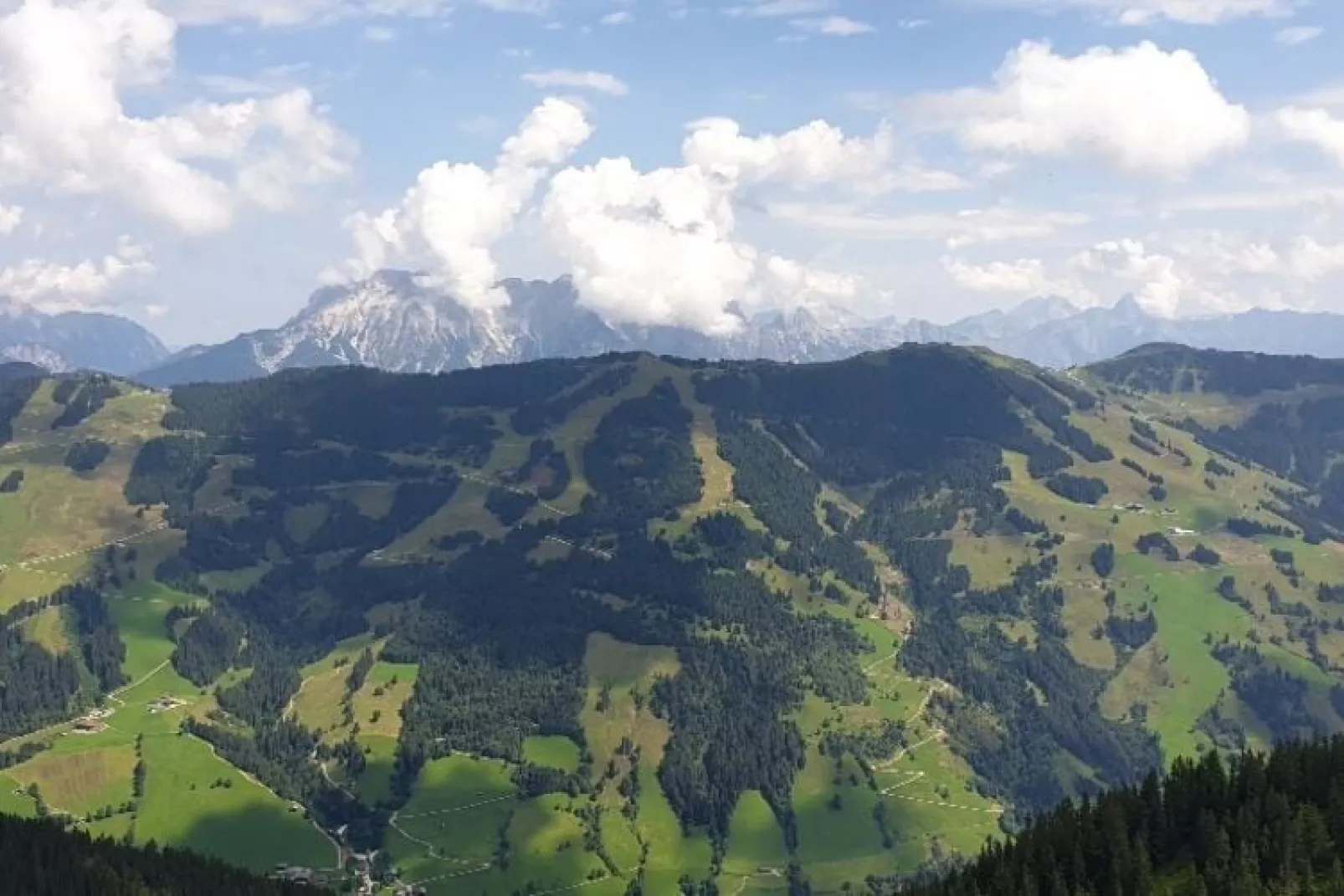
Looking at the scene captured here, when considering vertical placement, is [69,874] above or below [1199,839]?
below

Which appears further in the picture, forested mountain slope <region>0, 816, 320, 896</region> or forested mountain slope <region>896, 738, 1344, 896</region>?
forested mountain slope <region>0, 816, 320, 896</region>

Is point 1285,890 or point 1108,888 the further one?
point 1108,888

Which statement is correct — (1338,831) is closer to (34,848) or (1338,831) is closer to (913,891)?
(913,891)

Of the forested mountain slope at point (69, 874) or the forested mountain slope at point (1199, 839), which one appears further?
the forested mountain slope at point (69, 874)

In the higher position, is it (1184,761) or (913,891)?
(1184,761)

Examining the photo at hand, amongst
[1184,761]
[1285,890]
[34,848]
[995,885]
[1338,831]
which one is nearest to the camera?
[1285,890]

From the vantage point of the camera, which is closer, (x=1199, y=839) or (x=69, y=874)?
(x=1199, y=839)

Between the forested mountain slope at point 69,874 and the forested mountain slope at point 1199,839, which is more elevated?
the forested mountain slope at point 1199,839

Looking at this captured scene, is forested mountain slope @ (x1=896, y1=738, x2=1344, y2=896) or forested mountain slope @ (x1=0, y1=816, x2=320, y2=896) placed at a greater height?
forested mountain slope @ (x1=896, y1=738, x2=1344, y2=896)

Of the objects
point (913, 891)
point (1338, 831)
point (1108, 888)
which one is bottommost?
point (913, 891)

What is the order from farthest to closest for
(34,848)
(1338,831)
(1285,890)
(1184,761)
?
(34,848), (1184,761), (1338,831), (1285,890)

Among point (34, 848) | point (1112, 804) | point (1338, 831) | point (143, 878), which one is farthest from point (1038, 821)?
point (34, 848)
